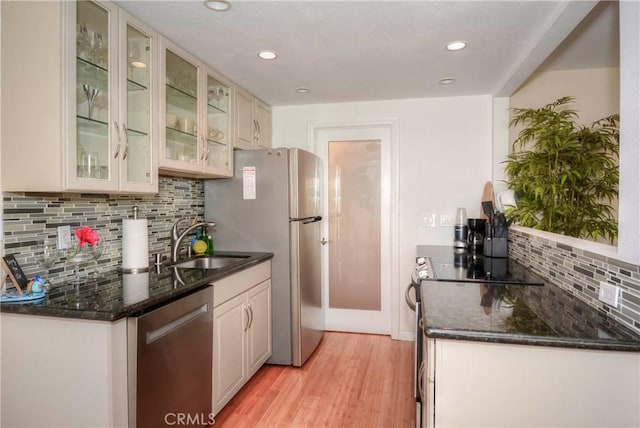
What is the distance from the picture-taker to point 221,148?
2785 mm

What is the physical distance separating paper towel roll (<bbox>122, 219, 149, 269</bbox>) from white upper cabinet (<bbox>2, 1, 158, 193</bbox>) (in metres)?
0.31

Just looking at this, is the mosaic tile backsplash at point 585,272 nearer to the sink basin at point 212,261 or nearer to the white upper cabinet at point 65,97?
the sink basin at point 212,261

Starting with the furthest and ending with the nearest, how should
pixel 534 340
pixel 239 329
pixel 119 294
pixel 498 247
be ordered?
pixel 498 247
pixel 239 329
pixel 119 294
pixel 534 340

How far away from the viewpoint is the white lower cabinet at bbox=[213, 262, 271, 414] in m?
2.15

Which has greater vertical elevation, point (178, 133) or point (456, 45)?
point (456, 45)

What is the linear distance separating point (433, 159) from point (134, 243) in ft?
8.41

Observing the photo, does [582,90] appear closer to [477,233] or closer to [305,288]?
[477,233]

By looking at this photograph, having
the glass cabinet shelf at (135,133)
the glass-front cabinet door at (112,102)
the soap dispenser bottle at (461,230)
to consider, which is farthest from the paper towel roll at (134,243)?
the soap dispenser bottle at (461,230)

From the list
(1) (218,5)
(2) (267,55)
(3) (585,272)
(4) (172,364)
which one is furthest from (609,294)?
(2) (267,55)

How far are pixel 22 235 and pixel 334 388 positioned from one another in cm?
203

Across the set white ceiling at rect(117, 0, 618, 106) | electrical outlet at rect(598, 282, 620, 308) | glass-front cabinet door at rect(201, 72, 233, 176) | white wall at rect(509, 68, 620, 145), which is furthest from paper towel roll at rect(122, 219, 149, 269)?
white wall at rect(509, 68, 620, 145)

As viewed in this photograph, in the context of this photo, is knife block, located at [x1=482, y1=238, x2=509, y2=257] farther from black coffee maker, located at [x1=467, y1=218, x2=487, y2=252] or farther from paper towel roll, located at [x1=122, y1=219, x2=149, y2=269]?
paper towel roll, located at [x1=122, y1=219, x2=149, y2=269]

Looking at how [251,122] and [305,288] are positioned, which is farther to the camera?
[251,122]

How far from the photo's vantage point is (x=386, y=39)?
2.18 meters
